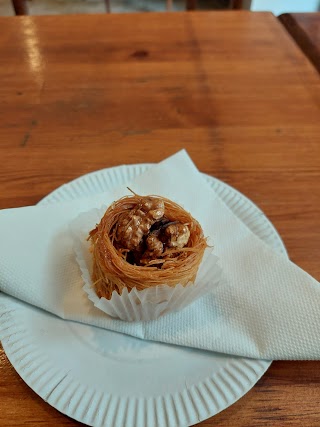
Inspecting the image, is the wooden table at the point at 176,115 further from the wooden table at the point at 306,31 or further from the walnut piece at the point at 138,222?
the walnut piece at the point at 138,222

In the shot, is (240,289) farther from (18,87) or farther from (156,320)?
(18,87)

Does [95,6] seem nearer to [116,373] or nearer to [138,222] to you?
[138,222]

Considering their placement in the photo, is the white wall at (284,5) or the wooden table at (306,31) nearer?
the wooden table at (306,31)

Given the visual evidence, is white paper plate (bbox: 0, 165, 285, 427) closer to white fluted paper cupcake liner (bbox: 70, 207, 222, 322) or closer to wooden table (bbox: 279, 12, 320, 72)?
white fluted paper cupcake liner (bbox: 70, 207, 222, 322)

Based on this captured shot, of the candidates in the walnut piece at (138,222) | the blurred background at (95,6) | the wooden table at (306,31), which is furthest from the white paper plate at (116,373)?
the blurred background at (95,6)

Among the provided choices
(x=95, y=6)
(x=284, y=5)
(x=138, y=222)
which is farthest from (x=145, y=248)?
(x=95, y=6)
